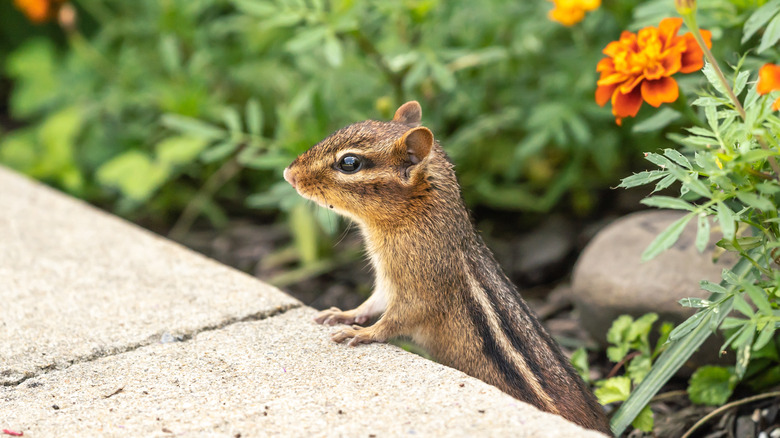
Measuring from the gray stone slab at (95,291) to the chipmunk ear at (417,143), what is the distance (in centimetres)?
75

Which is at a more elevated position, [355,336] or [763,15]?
[763,15]

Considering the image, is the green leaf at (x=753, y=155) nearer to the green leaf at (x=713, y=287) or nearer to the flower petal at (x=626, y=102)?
the green leaf at (x=713, y=287)

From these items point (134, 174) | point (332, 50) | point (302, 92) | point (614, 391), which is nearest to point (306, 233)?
point (302, 92)

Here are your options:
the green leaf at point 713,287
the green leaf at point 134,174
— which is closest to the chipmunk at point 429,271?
the green leaf at point 713,287

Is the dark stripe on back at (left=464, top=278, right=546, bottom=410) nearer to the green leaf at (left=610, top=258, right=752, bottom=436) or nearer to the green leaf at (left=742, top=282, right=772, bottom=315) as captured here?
the green leaf at (left=610, top=258, right=752, bottom=436)

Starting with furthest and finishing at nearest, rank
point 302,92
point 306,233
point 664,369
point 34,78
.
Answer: point 34,78 → point 306,233 → point 302,92 → point 664,369

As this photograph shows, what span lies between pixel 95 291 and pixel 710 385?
241cm

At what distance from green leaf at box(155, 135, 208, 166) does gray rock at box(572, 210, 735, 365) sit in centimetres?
237

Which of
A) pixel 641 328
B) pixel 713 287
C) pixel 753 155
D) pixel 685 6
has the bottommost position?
pixel 641 328

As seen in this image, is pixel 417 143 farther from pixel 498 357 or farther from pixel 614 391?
pixel 614 391

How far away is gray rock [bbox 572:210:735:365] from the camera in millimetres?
3320

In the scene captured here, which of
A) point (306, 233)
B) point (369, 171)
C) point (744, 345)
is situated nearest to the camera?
point (744, 345)

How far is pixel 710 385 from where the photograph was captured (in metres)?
3.01

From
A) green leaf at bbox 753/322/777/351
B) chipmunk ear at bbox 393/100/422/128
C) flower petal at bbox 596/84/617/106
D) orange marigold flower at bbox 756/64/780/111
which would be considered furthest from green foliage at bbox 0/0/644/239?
green leaf at bbox 753/322/777/351
